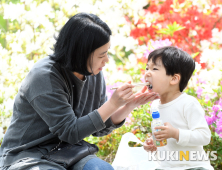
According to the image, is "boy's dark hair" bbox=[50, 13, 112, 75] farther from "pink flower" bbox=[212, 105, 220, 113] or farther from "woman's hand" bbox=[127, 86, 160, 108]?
"pink flower" bbox=[212, 105, 220, 113]

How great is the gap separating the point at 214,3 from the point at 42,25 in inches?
75.2

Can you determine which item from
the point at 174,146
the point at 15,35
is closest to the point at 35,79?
the point at 174,146

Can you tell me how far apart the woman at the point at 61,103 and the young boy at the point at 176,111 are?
11 centimetres

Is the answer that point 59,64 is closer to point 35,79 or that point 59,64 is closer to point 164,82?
point 35,79

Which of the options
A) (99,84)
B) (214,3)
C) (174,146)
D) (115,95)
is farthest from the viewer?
(214,3)

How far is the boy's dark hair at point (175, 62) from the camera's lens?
1627 millimetres

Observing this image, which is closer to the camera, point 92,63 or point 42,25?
point 92,63

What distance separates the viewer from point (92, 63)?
5.33 ft

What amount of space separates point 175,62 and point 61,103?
2.34 feet

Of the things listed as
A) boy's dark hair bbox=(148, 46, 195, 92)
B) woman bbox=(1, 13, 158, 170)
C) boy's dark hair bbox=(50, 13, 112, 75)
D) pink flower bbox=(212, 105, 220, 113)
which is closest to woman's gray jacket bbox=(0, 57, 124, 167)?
woman bbox=(1, 13, 158, 170)

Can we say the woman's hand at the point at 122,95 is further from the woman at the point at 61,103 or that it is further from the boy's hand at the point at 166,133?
the boy's hand at the point at 166,133

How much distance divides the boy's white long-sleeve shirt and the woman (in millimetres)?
144

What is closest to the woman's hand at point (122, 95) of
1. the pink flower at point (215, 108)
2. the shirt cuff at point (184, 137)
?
the shirt cuff at point (184, 137)

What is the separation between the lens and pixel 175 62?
5.35 ft
